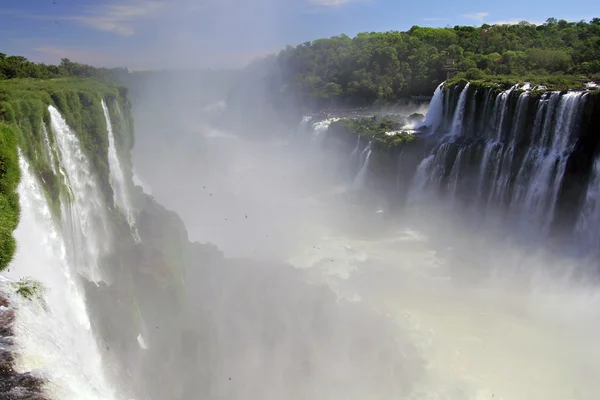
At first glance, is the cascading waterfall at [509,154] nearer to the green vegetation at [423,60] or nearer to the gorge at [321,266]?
the gorge at [321,266]

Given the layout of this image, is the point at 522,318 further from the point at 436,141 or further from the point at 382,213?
the point at 436,141

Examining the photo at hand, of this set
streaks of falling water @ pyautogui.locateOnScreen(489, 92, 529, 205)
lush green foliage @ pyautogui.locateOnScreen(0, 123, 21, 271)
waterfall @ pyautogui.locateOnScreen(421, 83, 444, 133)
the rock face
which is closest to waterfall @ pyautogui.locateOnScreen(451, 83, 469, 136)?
waterfall @ pyautogui.locateOnScreen(421, 83, 444, 133)

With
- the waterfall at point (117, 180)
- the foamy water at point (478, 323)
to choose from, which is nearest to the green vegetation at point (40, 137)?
the waterfall at point (117, 180)

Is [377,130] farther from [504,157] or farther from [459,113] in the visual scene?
[504,157]

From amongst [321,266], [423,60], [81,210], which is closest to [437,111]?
[321,266]

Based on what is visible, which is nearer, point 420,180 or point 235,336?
point 235,336

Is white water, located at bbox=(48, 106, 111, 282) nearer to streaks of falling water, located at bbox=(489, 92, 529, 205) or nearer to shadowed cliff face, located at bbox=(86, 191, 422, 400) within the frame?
shadowed cliff face, located at bbox=(86, 191, 422, 400)

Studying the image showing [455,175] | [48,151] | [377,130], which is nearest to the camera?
[48,151]
